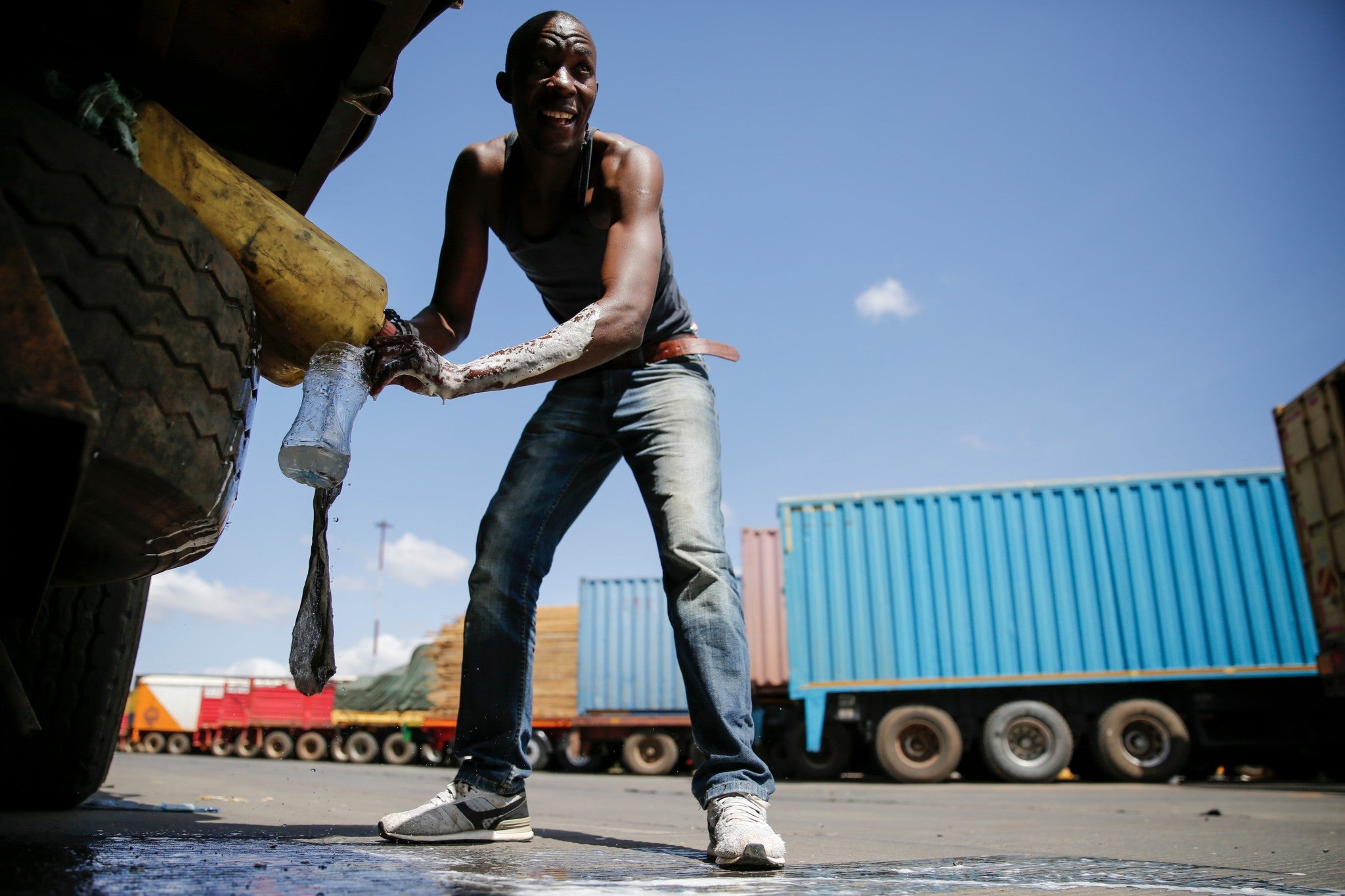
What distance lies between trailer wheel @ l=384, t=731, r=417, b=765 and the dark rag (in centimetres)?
1547

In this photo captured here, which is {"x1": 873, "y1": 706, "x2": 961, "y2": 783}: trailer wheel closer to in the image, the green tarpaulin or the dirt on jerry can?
the green tarpaulin

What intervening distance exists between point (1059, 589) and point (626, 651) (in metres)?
6.42

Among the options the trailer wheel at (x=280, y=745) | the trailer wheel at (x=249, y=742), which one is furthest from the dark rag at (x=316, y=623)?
the trailer wheel at (x=249, y=742)

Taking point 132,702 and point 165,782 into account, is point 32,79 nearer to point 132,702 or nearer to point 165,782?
point 165,782

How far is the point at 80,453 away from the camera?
79 cm

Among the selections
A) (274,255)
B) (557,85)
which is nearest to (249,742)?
(557,85)

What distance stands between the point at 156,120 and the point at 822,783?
946cm

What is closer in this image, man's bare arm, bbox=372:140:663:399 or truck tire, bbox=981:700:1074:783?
man's bare arm, bbox=372:140:663:399

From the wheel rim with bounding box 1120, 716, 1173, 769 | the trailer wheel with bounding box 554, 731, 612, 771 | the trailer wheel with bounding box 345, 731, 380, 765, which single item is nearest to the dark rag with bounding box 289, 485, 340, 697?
the wheel rim with bounding box 1120, 716, 1173, 769

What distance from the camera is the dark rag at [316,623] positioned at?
61.9 inches

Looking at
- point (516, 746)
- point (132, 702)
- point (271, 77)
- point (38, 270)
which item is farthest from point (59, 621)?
point (132, 702)

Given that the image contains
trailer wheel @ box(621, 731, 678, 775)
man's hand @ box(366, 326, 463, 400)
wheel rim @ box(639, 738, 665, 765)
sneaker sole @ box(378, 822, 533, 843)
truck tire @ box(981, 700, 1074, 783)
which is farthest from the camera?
wheel rim @ box(639, 738, 665, 765)

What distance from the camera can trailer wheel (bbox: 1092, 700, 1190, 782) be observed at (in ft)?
28.9

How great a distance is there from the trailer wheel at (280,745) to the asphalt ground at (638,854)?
1452cm
